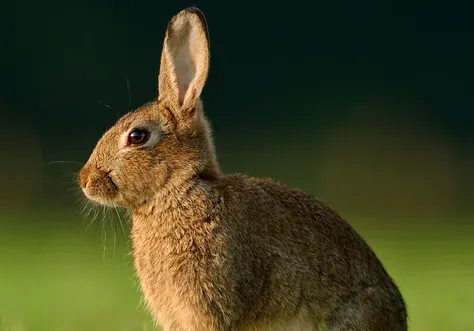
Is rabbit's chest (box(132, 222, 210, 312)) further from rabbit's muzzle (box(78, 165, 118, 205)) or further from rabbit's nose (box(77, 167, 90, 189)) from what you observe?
rabbit's nose (box(77, 167, 90, 189))

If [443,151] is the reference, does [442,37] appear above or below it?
above

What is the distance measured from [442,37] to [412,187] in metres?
3.13

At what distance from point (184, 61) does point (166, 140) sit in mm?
429

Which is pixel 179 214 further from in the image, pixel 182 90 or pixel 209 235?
pixel 182 90

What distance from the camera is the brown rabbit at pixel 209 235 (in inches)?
199

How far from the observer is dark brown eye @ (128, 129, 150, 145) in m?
5.28

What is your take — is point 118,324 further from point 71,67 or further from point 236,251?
point 71,67

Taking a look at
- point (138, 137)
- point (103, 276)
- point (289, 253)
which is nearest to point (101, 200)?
point (138, 137)

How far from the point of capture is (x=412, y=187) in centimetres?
1440

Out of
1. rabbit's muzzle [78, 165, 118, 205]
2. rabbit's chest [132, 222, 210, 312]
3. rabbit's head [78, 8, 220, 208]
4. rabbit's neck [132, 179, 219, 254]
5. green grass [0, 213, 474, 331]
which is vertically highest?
rabbit's head [78, 8, 220, 208]

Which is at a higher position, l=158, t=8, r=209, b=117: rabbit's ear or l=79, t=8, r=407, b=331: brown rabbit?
l=158, t=8, r=209, b=117: rabbit's ear

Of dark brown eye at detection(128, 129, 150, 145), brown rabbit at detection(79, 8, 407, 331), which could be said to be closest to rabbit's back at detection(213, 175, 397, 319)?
brown rabbit at detection(79, 8, 407, 331)

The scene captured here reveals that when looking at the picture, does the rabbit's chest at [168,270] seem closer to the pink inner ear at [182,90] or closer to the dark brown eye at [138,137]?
the dark brown eye at [138,137]

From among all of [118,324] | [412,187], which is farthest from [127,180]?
[412,187]
